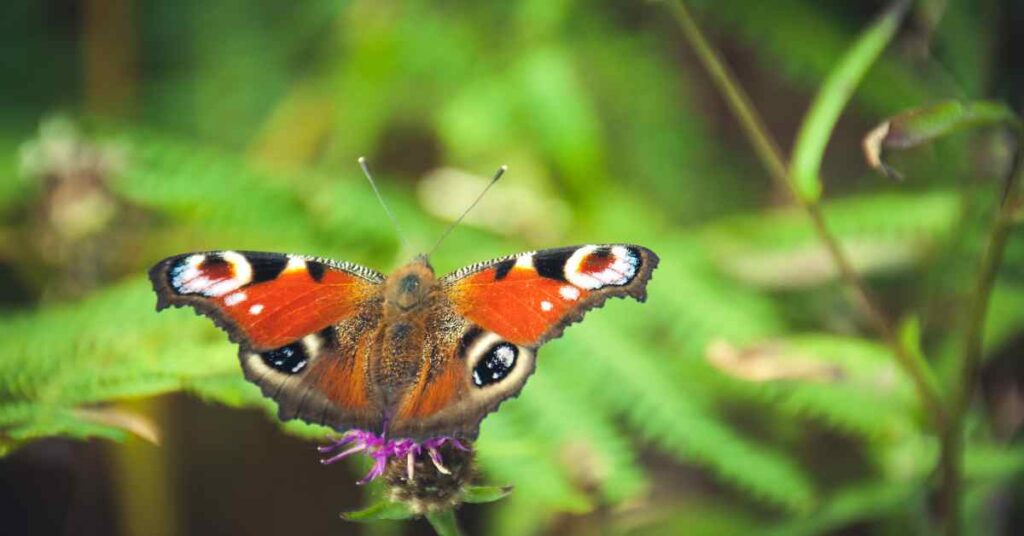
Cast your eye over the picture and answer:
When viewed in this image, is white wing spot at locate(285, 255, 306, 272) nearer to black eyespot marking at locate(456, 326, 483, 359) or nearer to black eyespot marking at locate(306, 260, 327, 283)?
black eyespot marking at locate(306, 260, 327, 283)

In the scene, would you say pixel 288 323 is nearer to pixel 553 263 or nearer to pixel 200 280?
pixel 200 280

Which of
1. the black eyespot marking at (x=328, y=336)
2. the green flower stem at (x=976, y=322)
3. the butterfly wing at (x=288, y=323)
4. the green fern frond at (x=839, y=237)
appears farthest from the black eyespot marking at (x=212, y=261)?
the green fern frond at (x=839, y=237)

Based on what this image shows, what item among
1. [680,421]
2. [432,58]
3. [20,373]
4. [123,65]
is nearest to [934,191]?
[680,421]

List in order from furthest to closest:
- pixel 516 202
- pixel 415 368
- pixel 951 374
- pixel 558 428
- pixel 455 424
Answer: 1. pixel 516 202
2. pixel 951 374
3. pixel 558 428
4. pixel 415 368
5. pixel 455 424

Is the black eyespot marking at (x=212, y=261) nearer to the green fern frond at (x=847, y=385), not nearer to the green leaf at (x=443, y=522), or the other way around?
the green leaf at (x=443, y=522)

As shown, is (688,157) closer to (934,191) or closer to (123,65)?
(934,191)

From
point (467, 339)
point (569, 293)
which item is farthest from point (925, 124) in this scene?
point (467, 339)
